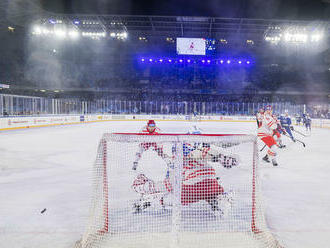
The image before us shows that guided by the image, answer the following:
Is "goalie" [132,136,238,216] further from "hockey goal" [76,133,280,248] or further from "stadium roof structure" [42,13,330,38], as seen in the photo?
"stadium roof structure" [42,13,330,38]

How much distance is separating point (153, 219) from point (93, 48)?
113 ft

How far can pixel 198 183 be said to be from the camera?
245cm

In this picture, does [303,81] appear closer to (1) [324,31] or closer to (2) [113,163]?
(1) [324,31]

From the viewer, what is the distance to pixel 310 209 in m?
3.05

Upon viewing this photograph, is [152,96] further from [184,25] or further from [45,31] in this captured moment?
[45,31]

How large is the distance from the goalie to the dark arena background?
0.17 m

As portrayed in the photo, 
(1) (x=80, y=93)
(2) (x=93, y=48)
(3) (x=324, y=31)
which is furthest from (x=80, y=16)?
(3) (x=324, y=31)

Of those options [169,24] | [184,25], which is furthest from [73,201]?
[184,25]

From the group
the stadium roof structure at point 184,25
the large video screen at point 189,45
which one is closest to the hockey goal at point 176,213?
the stadium roof structure at point 184,25

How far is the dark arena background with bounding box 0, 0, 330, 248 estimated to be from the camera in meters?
2.70

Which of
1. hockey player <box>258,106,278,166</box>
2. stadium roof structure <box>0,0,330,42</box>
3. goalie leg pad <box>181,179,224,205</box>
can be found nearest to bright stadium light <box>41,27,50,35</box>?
stadium roof structure <box>0,0,330,42</box>

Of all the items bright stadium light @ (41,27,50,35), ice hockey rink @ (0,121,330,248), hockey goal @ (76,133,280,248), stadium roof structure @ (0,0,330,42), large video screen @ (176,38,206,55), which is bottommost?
ice hockey rink @ (0,121,330,248)

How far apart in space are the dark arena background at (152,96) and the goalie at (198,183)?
166mm

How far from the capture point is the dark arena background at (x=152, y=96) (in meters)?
2.70
